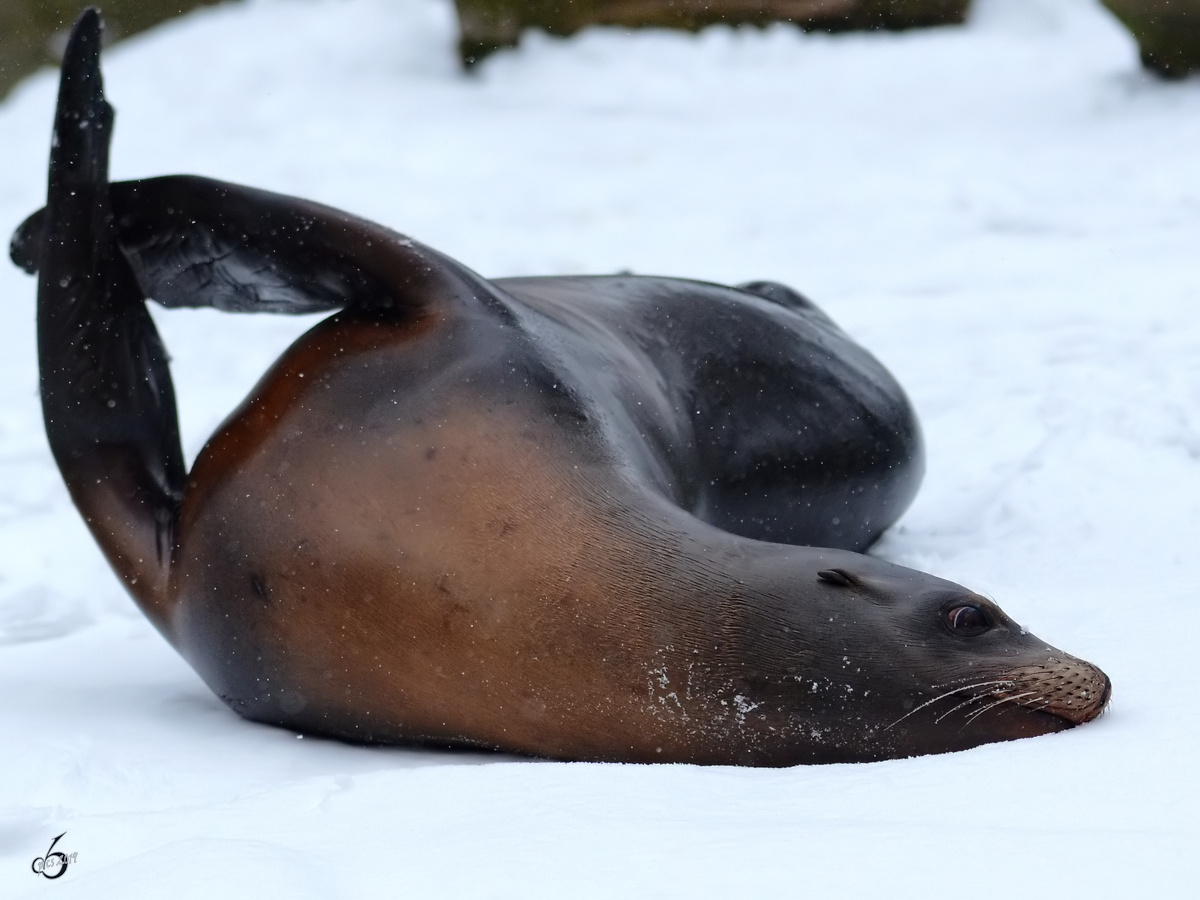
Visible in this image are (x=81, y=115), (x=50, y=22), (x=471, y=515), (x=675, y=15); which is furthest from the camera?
(x=50, y=22)

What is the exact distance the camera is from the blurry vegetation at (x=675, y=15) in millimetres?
11148

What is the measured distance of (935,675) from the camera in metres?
2.30

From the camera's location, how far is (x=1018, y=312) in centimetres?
609

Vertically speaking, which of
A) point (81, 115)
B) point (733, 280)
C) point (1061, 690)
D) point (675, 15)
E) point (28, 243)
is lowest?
point (733, 280)

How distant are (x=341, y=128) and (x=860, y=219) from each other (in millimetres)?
3176

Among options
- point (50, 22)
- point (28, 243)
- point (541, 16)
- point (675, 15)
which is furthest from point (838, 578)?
point (50, 22)

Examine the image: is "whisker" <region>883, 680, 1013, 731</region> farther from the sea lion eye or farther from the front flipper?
the front flipper

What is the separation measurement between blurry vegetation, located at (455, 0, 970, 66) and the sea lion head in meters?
9.22

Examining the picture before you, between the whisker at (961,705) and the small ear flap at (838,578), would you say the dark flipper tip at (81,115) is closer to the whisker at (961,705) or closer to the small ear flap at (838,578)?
the small ear flap at (838,578)

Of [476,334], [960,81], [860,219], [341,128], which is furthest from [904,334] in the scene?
[960,81]

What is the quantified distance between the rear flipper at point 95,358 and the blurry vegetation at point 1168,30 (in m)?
7.76

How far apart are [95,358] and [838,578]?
5.05 ft

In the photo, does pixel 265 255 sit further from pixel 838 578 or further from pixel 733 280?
pixel 733 280

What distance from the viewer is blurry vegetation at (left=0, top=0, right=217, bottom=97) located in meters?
11.8
